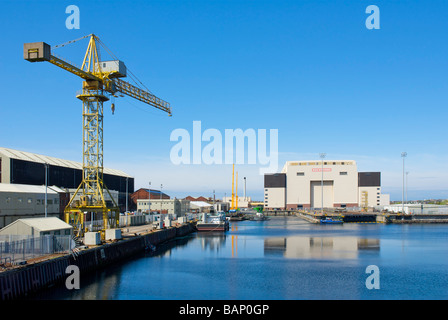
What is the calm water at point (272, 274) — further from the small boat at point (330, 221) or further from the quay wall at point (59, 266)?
the small boat at point (330, 221)

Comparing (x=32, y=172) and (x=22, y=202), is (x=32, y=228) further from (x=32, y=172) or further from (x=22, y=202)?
(x=32, y=172)

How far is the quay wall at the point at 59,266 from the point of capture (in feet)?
87.1

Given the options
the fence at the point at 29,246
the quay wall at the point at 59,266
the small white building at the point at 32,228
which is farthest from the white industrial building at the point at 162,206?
the fence at the point at 29,246

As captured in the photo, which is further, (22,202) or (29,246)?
(22,202)

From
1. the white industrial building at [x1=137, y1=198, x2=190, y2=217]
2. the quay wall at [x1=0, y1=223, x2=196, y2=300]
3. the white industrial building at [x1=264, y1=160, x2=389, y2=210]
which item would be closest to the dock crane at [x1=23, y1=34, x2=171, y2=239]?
the quay wall at [x1=0, y1=223, x2=196, y2=300]

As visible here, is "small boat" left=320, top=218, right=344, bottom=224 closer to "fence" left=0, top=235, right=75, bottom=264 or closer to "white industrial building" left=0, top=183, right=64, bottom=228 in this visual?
"white industrial building" left=0, top=183, right=64, bottom=228

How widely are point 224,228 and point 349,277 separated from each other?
181 ft

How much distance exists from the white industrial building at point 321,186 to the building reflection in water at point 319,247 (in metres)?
95.7

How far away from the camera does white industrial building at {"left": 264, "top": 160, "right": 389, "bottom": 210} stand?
168m

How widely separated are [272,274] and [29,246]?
21.9 meters

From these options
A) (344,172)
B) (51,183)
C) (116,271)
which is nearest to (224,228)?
(51,183)

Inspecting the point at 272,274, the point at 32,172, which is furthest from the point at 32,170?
the point at 272,274

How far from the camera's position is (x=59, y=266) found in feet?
108
